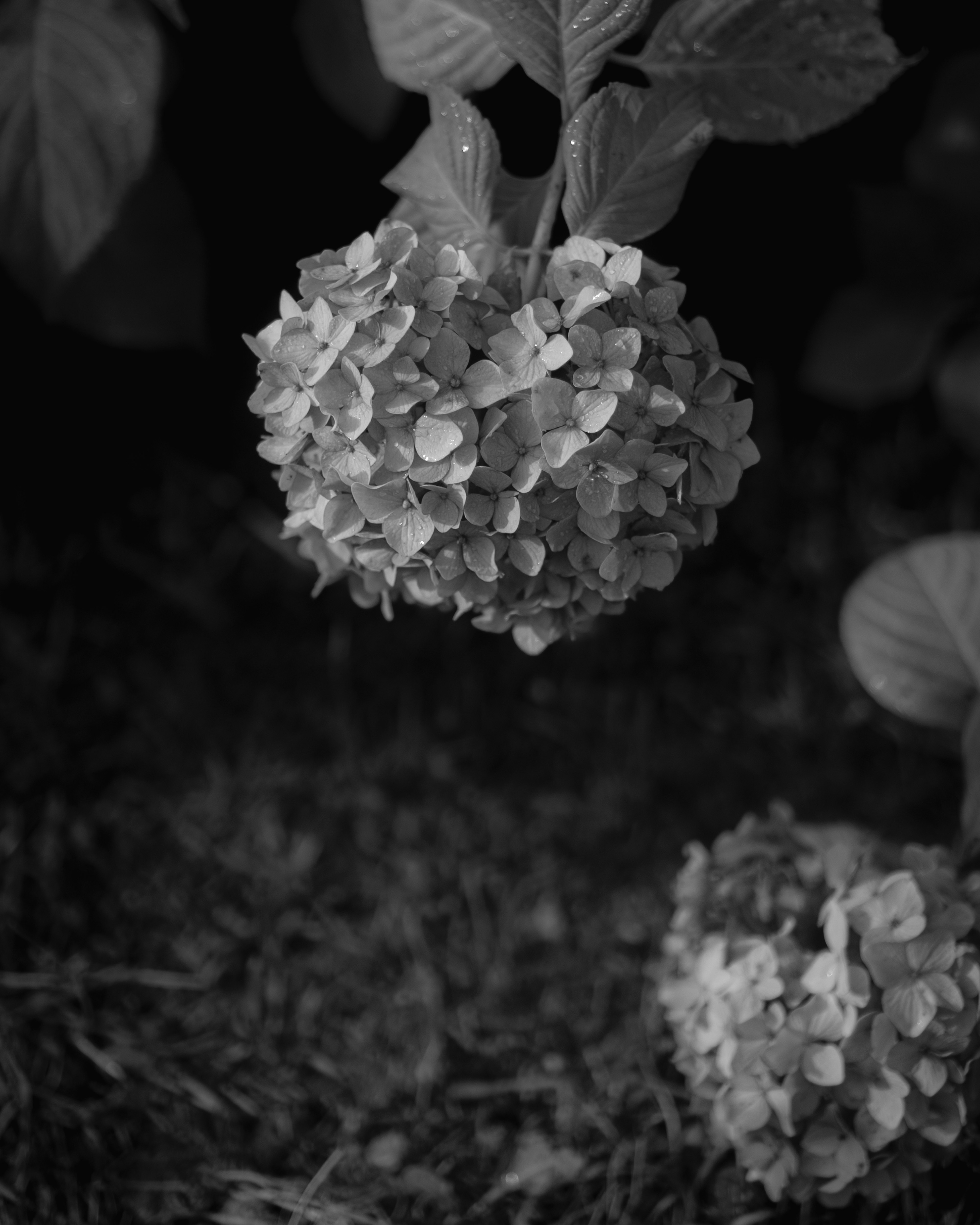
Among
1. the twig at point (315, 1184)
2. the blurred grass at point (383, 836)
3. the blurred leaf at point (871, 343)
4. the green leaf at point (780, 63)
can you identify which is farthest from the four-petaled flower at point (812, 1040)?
the blurred leaf at point (871, 343)

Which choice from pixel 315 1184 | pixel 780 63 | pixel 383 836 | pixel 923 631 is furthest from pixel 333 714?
pixel 780 63

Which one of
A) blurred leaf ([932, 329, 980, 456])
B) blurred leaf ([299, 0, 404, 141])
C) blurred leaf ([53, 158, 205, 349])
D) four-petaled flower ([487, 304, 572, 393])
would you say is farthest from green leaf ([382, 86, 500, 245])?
blurred leaf ([932, 329, 980, 456])

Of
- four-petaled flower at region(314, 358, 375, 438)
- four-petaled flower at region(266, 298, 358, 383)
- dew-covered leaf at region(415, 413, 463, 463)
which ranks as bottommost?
dew-covered leaf at region(415, 413, 463, 463)

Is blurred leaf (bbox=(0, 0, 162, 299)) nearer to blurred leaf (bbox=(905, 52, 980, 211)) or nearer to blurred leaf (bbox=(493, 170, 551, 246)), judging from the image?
blurred leaf (bbox=(493, 170, 551, 246))

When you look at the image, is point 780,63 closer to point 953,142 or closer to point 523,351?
point 523,351

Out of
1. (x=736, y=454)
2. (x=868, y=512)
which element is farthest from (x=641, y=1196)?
(x=868, y=512)

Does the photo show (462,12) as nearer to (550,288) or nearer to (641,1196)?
(550,288)
